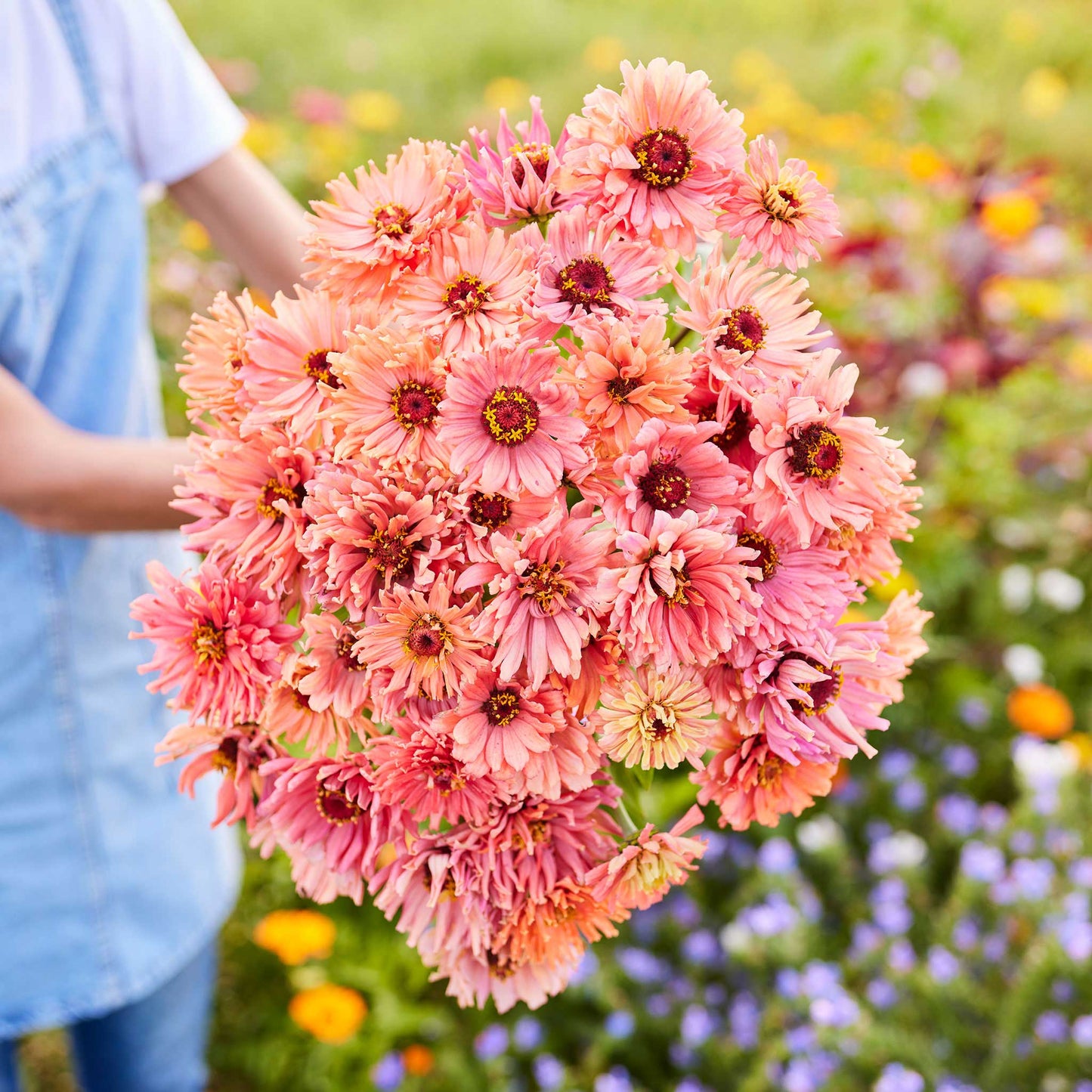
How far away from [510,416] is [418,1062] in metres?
1.31

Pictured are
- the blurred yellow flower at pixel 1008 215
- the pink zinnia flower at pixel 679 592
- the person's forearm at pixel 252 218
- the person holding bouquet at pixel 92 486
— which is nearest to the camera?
the pink zinnia flower at pixel 679 592

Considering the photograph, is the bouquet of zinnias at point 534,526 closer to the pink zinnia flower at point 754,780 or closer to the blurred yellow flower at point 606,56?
the pink zinnia flower at point 754,780

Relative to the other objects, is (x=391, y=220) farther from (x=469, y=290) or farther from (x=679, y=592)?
(x=679, y=592)

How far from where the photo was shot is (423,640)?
462mm

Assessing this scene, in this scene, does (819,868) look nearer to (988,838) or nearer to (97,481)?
(988,838)

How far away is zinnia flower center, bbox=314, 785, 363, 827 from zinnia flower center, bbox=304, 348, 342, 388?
0.68 ft

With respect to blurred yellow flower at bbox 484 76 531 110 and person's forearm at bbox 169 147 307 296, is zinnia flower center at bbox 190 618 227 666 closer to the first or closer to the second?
person's forearm at bbox 169 147 307 296

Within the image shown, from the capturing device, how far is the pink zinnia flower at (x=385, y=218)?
500 mm

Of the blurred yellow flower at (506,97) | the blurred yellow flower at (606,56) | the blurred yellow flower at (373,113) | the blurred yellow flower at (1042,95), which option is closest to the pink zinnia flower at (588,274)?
the blurred yellow flower at (373,113)

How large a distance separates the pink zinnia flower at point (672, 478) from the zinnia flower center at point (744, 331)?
48 mm

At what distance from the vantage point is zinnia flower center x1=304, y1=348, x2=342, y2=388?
50 cm

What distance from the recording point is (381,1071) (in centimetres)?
143

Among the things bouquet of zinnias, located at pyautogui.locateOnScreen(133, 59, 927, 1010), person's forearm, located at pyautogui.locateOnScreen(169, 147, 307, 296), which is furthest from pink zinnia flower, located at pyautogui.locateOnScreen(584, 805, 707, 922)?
person's forearm, located at pyautogui.locateOnScreen(169, 147, 307, 296)

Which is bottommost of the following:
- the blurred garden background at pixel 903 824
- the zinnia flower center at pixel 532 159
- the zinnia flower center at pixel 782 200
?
the blurred garden background at pixel 903 824
